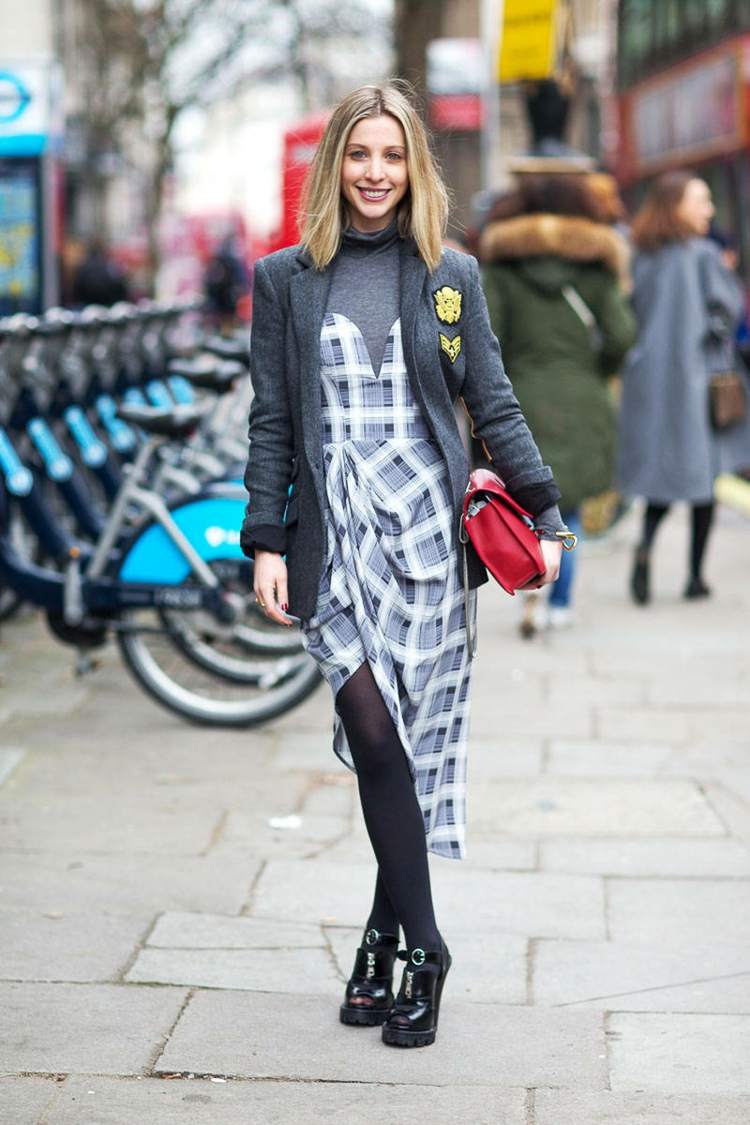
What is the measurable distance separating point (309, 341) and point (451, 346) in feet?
0.89

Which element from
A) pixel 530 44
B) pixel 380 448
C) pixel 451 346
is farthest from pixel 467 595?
pixel 530 44

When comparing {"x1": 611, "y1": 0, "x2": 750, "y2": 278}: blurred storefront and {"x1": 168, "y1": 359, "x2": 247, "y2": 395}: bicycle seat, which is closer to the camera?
{"x1": 168, "y1": 359, "x2": 247, "y2": 395}: bicycle seat

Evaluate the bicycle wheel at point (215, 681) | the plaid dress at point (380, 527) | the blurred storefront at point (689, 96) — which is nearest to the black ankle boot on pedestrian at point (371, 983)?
the plaid dress at point (380, 527)

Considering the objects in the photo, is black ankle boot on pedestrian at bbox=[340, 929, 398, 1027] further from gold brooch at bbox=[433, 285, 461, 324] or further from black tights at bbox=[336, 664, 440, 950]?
gold brooch at bbox=[433, 285, 461, 324]

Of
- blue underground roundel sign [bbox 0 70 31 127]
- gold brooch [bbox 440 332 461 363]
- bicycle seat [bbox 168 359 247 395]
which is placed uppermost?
blue underground roundel sign [bbox 0 70 31 127]

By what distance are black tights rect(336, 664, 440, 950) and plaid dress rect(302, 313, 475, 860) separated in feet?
0.09

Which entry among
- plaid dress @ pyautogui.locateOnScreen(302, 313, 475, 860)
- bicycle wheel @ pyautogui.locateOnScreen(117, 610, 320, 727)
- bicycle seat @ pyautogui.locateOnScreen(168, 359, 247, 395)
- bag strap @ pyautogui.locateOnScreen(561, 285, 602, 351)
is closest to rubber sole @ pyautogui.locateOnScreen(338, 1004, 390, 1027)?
plaid dress @ pyautogui.locateOnScreen(302, 313, 475, 860)

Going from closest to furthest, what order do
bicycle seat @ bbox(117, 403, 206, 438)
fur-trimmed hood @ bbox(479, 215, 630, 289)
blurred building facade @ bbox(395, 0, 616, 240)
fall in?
bicycle seat @ bbox(117, 403, 206, 438), fur-trimmed hood @ bbox(479, 215, 630, 289), blurred building facade @ bbox(395, 0, 616, 240)

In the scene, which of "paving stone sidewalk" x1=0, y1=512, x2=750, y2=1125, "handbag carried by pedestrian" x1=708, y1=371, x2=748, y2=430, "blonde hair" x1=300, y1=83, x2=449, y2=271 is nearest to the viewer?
"paving stone sidewalk" x1=0, y1=512, x2=750, y2=1125

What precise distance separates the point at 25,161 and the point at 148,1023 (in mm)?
9206

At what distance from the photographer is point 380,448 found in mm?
3754

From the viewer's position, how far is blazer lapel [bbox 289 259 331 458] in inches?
146

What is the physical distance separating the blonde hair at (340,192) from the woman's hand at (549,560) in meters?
0.57

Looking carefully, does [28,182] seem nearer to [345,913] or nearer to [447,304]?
[345,913]
